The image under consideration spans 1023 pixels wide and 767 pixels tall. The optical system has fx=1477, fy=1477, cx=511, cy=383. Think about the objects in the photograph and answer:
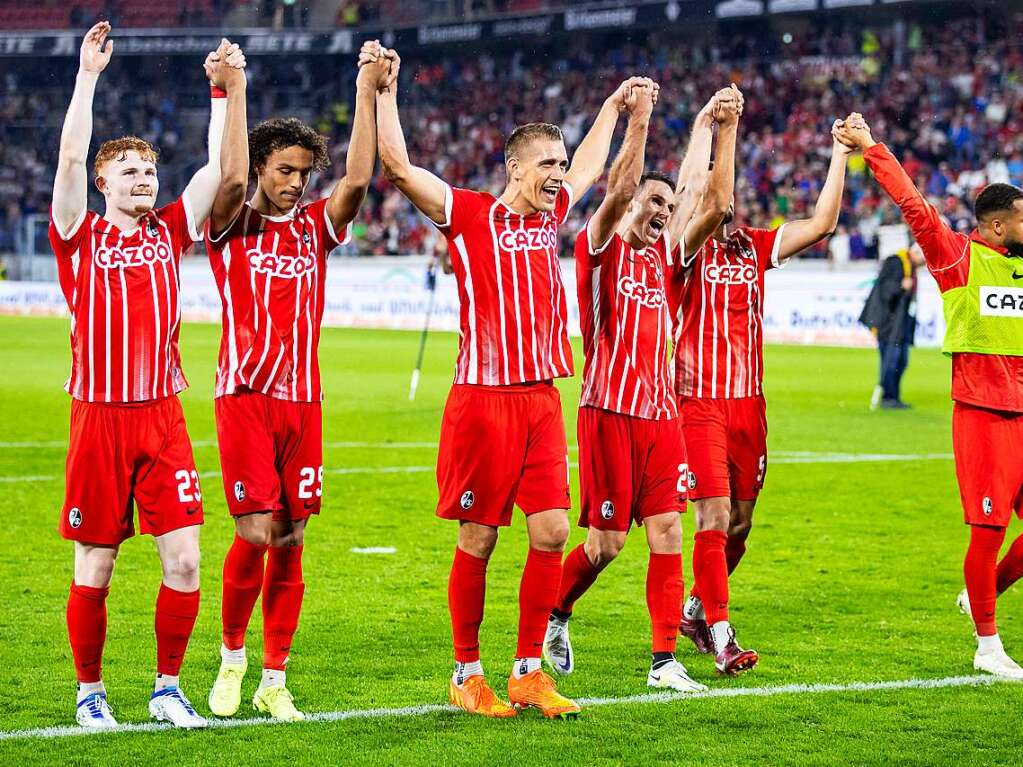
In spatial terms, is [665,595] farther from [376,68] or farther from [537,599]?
[376,68]

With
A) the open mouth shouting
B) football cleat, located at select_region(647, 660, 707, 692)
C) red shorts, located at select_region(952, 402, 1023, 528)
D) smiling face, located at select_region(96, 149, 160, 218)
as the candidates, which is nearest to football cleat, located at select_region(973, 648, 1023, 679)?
red shorts, located at select_region(952, 402, 1023, 528)

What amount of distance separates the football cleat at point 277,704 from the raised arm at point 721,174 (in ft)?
8.67

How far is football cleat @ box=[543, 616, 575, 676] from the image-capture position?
252 inches

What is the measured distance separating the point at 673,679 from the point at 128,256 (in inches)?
108

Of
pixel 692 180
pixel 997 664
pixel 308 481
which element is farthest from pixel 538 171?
pixel 997 664

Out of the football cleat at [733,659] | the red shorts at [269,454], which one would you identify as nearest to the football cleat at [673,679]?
the football cleat at [733,659]

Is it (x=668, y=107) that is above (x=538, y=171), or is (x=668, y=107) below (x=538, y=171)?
above

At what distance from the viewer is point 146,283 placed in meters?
5.43

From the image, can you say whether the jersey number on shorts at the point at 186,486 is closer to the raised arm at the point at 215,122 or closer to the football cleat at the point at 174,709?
the football cleat at the point at 174,709

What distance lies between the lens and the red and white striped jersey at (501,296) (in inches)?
221

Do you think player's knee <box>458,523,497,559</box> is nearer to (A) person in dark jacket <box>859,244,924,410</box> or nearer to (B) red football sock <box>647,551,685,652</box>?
(B) red football sock <box>647,551,685,652</box>

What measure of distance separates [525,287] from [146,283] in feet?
4.63

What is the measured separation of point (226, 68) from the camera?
5570 mm

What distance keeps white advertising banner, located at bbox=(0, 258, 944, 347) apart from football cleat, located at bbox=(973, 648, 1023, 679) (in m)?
18.5
